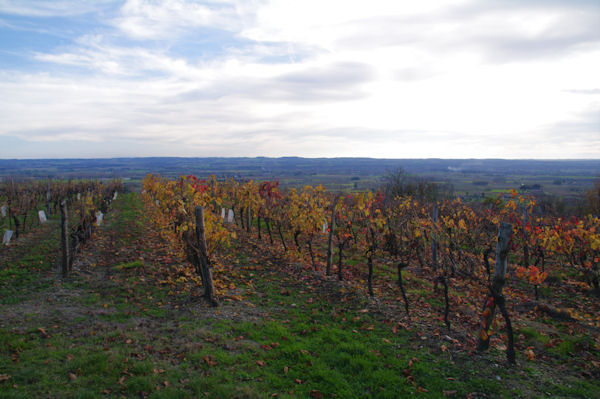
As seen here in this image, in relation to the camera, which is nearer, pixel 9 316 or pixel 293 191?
pixel 9 316

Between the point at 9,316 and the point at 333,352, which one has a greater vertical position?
the point at 9,316

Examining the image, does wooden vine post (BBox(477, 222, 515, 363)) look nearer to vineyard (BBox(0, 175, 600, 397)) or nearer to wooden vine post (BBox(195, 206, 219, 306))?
vineyard (BBox(0, 175, 600, 397))

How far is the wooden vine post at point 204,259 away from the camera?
8172 mm

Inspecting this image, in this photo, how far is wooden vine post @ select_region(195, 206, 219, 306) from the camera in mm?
8172

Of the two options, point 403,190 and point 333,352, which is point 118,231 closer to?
point 333,352

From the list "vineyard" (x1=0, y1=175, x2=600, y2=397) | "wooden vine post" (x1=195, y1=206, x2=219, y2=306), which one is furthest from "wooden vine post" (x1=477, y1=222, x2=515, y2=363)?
"wooden vine post" (x1=195, y1=206, x2=219, y2=306)

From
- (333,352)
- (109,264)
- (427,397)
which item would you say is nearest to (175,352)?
(333,352)

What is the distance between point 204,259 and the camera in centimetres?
830

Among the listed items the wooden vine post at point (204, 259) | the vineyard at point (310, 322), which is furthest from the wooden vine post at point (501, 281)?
the wooden vine post at point (204, 259)

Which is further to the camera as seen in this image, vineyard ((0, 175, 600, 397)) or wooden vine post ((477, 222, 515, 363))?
wooden vine post ((477, 222, 515, 363))

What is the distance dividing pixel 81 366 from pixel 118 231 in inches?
529

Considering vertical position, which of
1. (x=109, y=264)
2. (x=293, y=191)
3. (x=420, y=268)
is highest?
(x=293, y=191)

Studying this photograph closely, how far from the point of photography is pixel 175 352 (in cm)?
586

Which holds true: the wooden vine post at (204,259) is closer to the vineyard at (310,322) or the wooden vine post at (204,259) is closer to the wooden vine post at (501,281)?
the vineyard at (310,322)
